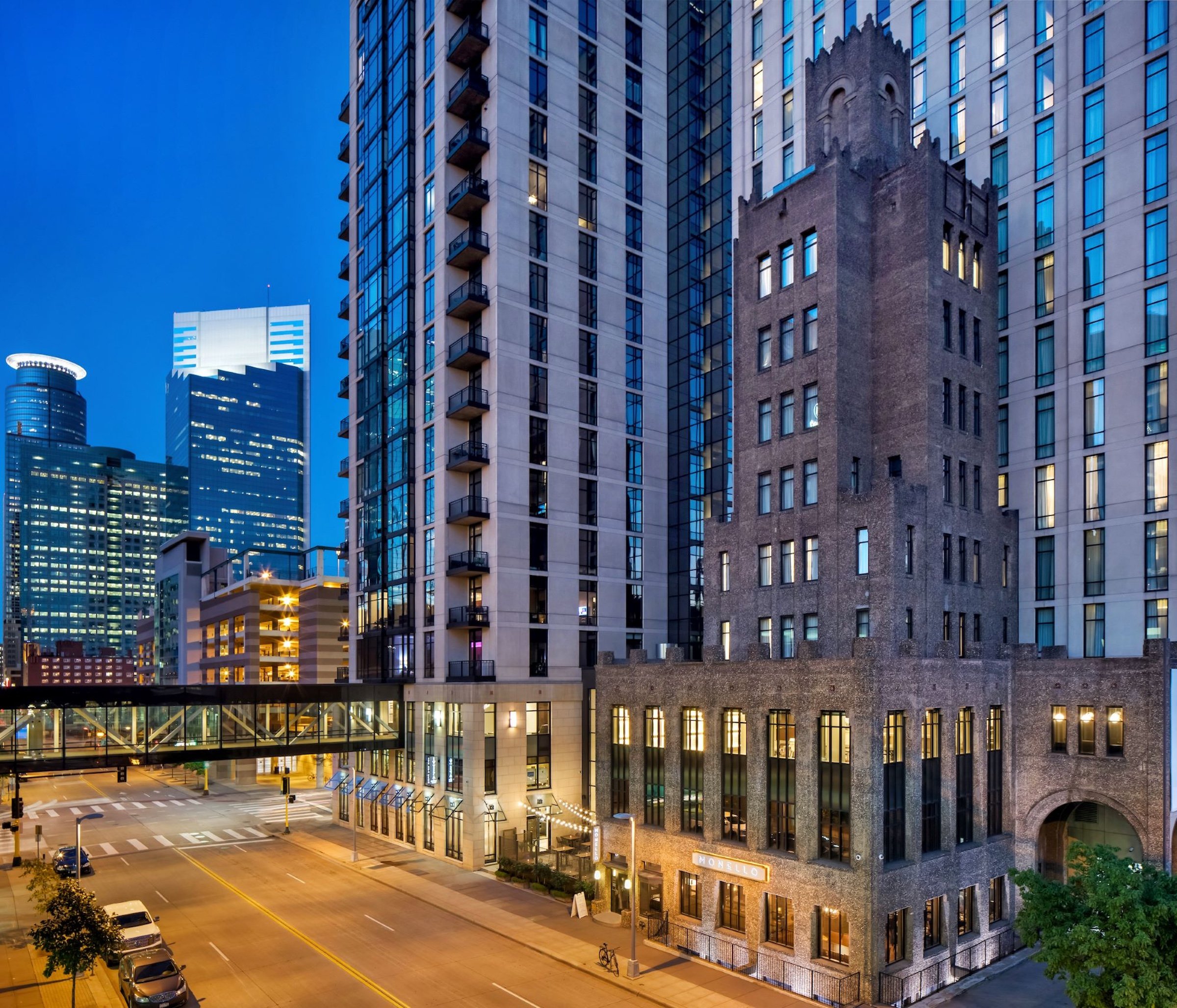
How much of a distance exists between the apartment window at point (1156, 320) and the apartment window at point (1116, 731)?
18.0 meters

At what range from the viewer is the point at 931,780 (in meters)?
37.2

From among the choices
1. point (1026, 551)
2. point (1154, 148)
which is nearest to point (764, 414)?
point (1026, 551)

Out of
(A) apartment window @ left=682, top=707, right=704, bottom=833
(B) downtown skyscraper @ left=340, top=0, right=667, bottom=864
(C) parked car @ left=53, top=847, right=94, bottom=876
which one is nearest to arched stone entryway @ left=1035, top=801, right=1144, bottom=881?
(A) apartment window @ left=682, top=707, right=704, bottom=833

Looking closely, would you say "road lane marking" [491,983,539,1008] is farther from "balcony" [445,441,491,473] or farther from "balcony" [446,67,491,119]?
"balcony" [446,67,491,119]

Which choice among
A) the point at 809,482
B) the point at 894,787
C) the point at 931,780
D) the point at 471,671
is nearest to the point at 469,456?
the point at 471,671

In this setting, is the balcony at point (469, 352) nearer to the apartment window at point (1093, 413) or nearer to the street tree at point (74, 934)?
the apartment window at point (1093, 413)

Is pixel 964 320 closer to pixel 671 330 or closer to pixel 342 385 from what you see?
pixel 671 330

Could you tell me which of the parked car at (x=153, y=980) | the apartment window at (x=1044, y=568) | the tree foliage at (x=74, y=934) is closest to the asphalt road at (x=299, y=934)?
the parked car at (x=153, y=980)

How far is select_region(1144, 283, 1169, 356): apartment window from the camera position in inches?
1725

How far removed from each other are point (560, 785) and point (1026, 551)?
31.7m

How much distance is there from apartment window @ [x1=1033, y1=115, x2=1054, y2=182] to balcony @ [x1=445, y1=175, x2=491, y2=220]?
3305 centimetres

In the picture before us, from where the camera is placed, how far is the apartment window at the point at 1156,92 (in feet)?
146

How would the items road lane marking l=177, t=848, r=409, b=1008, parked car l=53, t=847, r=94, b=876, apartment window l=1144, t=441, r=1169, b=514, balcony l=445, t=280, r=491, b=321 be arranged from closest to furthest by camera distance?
1. road lane marking l=177, t=848, r=409, b=1008
2. apartment window l=1144, t=441, r=1169, b=514
3. parked car l=53, t=847, r=94, b=876
4. balcony l=445, t=280, r=491, b=321

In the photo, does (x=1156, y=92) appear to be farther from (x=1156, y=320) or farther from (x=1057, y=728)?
(x=1057, y=728)
